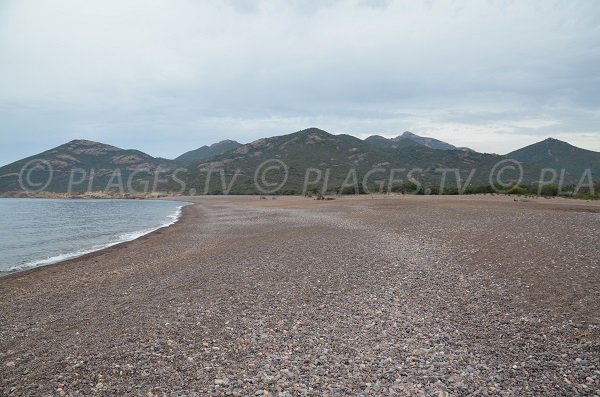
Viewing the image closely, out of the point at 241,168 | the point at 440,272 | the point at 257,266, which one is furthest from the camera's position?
the point at 241,168

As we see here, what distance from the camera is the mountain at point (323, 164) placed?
364ft

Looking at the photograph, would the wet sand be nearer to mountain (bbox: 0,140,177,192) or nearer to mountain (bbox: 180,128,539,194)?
mountain (bbox: 180,128,539,194)

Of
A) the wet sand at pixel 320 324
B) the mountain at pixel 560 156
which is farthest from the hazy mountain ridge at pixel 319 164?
the wet sand at pixel 320 324

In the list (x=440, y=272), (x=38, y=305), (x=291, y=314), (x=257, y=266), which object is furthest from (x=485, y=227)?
(x=38, y=305)

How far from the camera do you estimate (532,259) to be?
1173 cm

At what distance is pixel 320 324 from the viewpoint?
7.39m

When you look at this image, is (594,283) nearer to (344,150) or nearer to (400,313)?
(400,313)

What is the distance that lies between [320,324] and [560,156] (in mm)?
181277

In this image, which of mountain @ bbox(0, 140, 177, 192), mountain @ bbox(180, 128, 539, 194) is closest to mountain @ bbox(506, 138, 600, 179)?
mountain @ bbox(180, 128, 539, 194)

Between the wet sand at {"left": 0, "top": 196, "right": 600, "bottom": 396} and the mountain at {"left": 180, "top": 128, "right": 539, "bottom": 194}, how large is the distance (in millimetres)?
79971

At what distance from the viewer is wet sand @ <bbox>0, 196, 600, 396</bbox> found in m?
5.24

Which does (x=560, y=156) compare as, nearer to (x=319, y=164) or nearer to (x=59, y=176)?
(x=319, y=164)

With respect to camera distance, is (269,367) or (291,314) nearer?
(269,367)

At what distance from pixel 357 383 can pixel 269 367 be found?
4.66 feet
